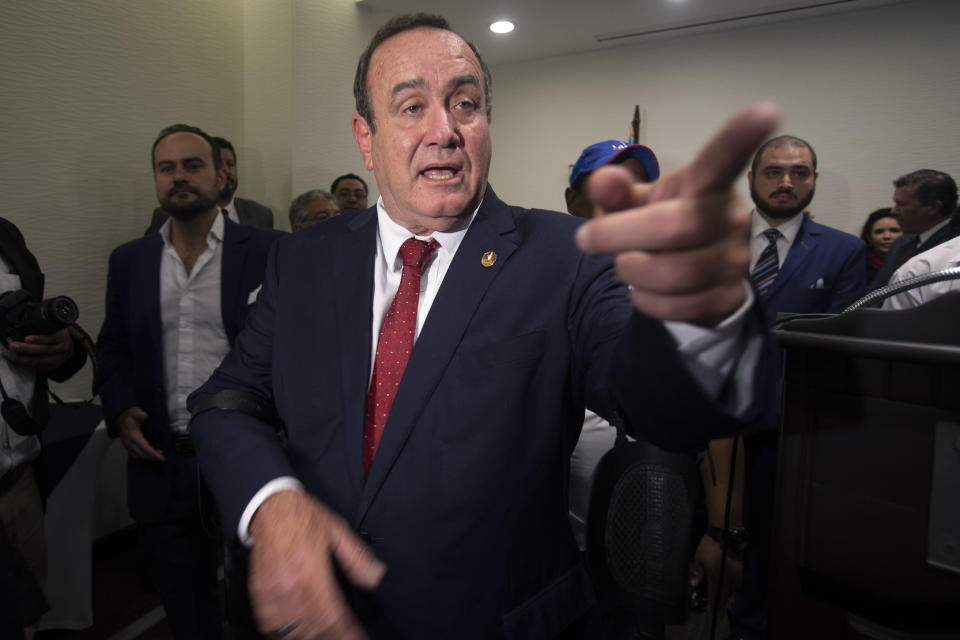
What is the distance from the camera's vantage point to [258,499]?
76 centimetres

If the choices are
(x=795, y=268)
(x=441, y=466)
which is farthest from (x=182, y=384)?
(x=795, y=268)

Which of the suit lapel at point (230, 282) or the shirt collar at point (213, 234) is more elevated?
the shirt collar at point (213, 234)

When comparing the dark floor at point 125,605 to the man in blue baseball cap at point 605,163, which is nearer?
the man in blue baseball cap at point 605,163

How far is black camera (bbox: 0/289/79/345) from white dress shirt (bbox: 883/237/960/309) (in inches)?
85.1

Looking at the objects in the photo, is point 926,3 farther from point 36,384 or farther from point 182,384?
point 36,384

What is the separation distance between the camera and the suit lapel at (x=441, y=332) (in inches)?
34.3

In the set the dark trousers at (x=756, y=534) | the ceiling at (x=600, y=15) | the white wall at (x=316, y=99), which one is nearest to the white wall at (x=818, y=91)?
the white wall at (x=316, y=99)

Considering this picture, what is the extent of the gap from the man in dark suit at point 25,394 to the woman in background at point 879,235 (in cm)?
492

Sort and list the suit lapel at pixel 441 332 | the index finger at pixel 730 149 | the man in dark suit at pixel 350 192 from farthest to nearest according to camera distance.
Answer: the man in dark suit at pixel 350 192 < the suit lapel at pixel 441 332 < the index finger at pixel 730 149

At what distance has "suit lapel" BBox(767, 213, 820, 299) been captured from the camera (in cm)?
253

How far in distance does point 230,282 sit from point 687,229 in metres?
1.97

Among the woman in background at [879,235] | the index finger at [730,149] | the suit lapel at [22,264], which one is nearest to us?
the index finger at [730,149]

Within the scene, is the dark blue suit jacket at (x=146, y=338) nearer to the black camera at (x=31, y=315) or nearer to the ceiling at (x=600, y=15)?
the black camera at (x=31, y=315)

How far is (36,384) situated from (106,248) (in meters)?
1.58
